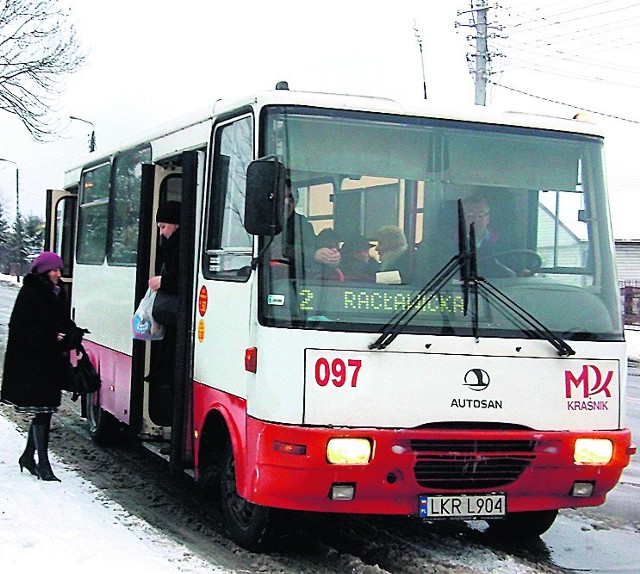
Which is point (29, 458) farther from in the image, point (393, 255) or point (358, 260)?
point (393, 255)

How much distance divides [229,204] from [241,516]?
2022 millimetres

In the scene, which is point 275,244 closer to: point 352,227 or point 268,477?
point 352,227

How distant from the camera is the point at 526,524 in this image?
7.58 meters

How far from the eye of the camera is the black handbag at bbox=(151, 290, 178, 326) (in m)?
8.17

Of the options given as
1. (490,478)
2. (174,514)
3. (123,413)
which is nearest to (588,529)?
(490,478)

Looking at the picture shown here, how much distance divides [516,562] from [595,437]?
0.96 m

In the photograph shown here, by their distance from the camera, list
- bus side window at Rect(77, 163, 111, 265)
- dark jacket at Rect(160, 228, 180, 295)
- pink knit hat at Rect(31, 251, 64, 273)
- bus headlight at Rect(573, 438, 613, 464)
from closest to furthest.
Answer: bus headlight at Rect(573, 438, 613, 464)
dark jacket at Rect(160, 228, 180, 295)
pink knit hat at Rect(31, 251, 64, 273)
bus side window at Rect(77, 163, 111, 265)

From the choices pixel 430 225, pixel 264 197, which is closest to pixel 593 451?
pixel 430 225

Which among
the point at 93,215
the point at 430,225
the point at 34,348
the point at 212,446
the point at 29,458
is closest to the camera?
the point at 430,225

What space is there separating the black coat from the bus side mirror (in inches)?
119

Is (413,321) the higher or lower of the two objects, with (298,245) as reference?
lower

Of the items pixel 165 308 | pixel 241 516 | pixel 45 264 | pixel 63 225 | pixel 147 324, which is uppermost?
pixel 63 225

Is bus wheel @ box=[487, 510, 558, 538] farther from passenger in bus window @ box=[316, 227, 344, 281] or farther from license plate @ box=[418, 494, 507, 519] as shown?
passenger in bus window @ box=[316, 227, 344, 281]

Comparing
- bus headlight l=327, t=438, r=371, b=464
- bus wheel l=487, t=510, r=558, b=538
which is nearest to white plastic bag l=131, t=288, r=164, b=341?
bus headlight l=327, t=438, r=371, b=464
